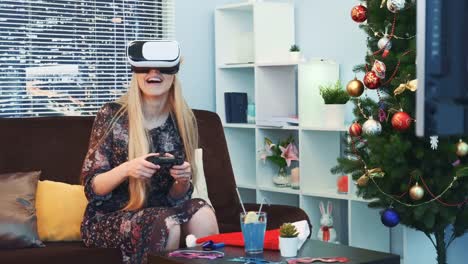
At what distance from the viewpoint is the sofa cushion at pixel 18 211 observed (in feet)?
9.52

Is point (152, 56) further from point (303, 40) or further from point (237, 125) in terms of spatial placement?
point (303, 40)

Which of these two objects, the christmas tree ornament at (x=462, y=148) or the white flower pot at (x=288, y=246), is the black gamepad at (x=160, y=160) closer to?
the white flower pot at (x=288, y=246)

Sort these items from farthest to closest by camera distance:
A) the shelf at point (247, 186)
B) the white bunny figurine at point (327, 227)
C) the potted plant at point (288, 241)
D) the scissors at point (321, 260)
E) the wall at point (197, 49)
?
the wall at point (197, 49) < the shelf at point (247, 186) < the white bunny figurine at point (327, 227) < the potted plant at point (288, 241) < the scissors at point (321, 260)

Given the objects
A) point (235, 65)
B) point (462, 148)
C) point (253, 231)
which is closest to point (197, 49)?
point (235, 65)

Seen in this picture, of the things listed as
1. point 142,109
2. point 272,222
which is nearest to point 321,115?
point 272,222

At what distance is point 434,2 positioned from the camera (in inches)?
26.3

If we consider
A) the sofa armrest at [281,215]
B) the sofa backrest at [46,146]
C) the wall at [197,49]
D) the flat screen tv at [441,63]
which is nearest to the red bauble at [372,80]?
the sofa armrest at [281,215]

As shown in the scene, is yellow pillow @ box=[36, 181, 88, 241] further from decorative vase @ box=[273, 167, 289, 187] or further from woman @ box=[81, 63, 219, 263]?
decorative vase @ box=[273, 167, 289, 187]

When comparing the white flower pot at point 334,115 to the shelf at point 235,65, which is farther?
the shelf at point 235,65

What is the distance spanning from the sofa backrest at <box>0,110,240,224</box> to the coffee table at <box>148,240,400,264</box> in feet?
3.17

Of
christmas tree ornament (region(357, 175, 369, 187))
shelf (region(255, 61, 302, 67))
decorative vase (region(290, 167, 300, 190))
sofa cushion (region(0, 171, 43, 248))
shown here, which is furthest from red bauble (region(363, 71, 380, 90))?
sofa cushion (region(0, 171, 43, 248))

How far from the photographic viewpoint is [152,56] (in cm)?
295

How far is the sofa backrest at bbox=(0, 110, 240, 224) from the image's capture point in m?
3.25

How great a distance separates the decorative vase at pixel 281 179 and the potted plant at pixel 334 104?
449mm
